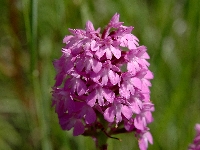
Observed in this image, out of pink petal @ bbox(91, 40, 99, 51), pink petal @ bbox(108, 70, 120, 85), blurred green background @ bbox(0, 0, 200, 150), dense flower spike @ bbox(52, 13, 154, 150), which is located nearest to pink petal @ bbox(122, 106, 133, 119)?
dense flower spike @ bbox(52, 13, 154, 150)

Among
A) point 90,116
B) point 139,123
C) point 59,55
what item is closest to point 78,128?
point 90,116

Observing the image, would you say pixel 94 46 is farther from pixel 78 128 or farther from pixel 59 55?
pixel 59 55

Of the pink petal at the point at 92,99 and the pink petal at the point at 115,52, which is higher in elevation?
the pink petal at the point at 115,52

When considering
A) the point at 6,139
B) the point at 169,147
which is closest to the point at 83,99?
the point at 169,147

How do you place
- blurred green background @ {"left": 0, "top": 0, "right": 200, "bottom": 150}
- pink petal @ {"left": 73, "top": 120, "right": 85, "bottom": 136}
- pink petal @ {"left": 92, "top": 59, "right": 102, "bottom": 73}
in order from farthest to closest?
blurred green background @ {"left": 0, "top": 0, "right": 200, "bottom": 150} < pink petal @ {"left": 73, "top": 120, "right": 85, "bottom": 136} < pink petal @ {"left": 92, "top": 59, "right": 102, "bottom": 73}

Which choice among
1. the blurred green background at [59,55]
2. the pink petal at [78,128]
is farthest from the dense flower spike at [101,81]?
the blurred green background at [59,55]

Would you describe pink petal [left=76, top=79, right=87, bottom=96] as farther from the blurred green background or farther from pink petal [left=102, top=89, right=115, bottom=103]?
the blurred green background

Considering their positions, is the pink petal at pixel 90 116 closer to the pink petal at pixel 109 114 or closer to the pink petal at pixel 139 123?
the pink petal at pixel 109 114
